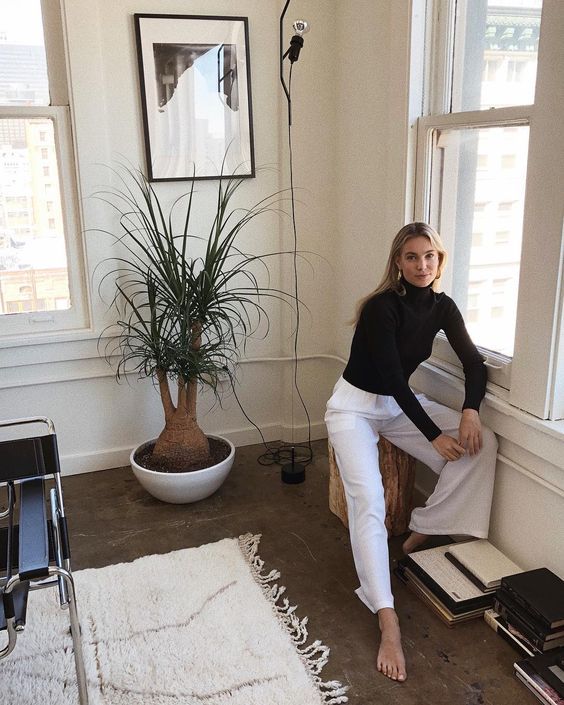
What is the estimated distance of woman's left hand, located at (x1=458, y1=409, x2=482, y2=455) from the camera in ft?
7.51

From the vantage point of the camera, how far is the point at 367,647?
6.89 feet

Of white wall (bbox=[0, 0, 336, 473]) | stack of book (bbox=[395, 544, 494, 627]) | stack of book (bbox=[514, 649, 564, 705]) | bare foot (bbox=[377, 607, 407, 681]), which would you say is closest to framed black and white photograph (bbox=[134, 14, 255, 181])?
white wall (bbox=[0, 0, 336, 473])

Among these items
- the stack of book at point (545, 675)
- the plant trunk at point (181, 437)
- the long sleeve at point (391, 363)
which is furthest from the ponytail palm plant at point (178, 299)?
the stack of book at point (545, 675)

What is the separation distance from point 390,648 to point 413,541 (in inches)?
22.7

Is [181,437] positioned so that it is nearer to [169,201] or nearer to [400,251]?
[169,201]

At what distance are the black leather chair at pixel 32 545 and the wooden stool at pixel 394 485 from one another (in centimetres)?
114

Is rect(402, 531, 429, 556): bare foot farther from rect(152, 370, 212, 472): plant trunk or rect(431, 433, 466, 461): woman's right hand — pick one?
rect(152, 370, 212, 472): plant trunk

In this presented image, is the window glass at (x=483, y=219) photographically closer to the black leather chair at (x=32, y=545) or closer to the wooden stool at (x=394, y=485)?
the wooden stool at (x=394, y=485)

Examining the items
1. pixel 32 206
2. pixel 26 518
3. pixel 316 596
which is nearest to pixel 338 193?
pixel 32 206

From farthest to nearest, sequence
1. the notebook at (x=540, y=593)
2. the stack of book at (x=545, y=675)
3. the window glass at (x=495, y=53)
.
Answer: the window glass at (x=495, y=53) → the notebook at (x=540, y=593) → the stack of book at (x=545, y=675)

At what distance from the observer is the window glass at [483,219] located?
7.57 feet

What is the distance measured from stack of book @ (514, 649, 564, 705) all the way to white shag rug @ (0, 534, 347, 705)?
20.3 inches

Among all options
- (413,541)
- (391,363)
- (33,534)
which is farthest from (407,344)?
(33,534)

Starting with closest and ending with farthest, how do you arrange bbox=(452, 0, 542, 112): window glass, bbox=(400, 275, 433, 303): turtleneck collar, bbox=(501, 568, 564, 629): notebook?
bbox=(501, 568, 564, 629): notebook < bbox=(452, 0, 542, 112): window glass < bbox=(400, 275, 433, 303): turtleneck collar
